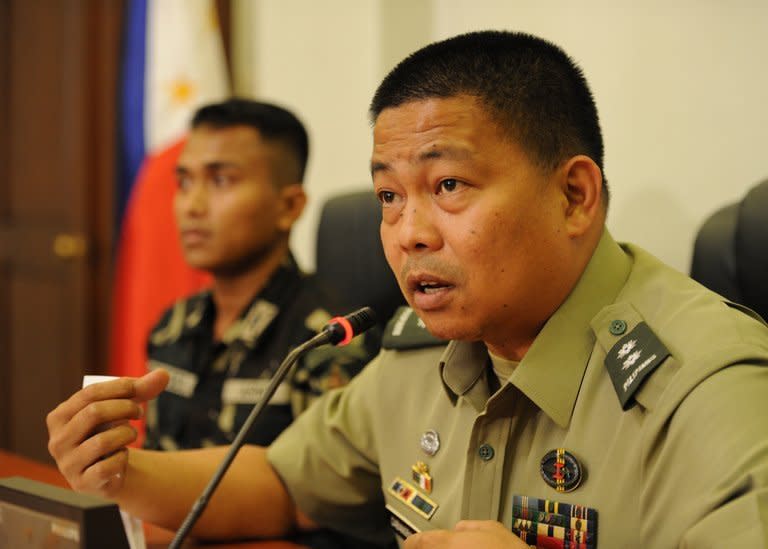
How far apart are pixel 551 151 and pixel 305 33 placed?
2.17m

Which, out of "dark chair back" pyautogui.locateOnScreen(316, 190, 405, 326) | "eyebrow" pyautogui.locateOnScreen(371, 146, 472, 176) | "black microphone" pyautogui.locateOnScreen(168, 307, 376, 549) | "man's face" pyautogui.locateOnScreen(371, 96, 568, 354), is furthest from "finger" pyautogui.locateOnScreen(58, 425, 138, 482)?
"dark chair back" pyautogui.locateOnScreen(316, 190, 405, 326)

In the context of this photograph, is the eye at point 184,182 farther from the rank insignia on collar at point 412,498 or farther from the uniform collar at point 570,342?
the uniform collar at point 570,342

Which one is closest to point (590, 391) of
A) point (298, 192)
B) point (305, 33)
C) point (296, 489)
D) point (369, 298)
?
point (296, 489)

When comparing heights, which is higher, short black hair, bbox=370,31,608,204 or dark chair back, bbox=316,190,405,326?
short black hair, bbox=370,31,608,204

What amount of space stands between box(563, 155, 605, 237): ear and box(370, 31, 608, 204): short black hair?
2cm

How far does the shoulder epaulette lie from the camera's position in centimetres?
130

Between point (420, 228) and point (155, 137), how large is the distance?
2.38 meters

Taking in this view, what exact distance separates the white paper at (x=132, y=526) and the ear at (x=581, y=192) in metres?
0.63

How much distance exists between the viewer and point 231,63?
337cm

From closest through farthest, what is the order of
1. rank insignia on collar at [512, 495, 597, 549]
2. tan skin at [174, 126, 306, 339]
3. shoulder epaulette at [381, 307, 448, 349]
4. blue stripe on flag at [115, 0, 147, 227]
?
rank insignia on collar at [512, 495, 597, 549], shoulder epaulette at [381, 307, 448, 349], tan skin at [174, 126, 306, 339], blue stripe on flag at [115, 0, 147, 227]

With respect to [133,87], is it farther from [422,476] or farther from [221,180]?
[422,476]

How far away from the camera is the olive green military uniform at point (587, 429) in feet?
2.80

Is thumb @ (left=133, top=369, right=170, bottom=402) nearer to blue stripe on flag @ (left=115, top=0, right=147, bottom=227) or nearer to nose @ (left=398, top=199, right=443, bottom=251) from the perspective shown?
nose @ (left=398, top=199, right=443, bottom=251)

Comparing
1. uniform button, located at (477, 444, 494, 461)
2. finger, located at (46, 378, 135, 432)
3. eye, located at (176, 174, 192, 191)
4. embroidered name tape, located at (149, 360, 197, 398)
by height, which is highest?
eye, located at (176, 174, 192, 191)
